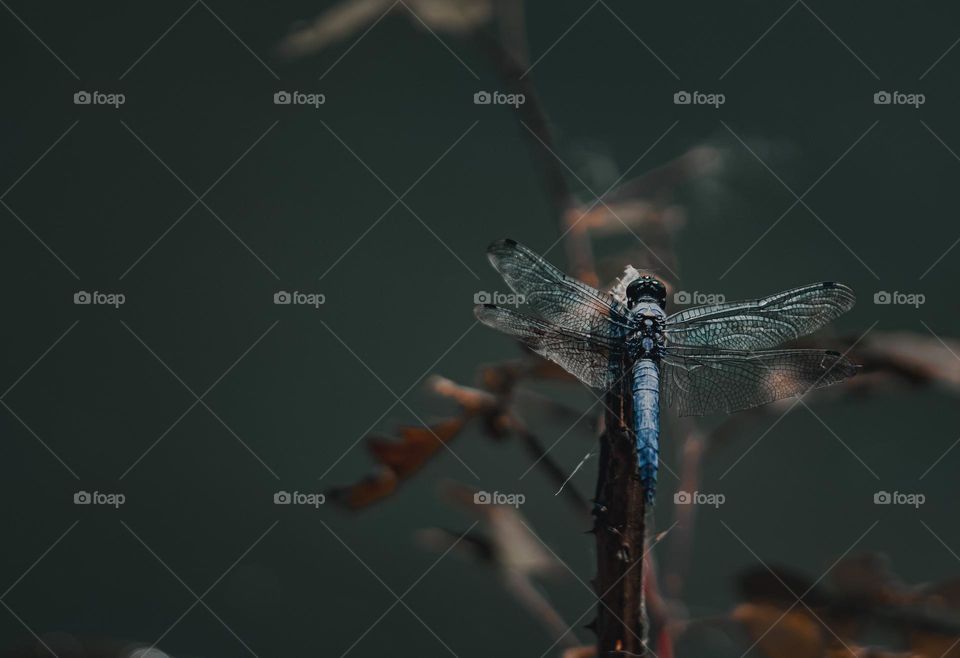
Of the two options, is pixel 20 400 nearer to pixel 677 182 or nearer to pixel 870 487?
pixel 677 182

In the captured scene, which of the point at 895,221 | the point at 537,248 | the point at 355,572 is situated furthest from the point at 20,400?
the point at 895,221

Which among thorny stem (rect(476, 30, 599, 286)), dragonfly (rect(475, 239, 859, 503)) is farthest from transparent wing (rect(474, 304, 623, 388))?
thorny stem (rect(476, 30, 599, 286))

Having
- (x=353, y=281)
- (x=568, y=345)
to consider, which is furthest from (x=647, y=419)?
(x=353, y=281)

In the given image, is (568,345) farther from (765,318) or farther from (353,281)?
(353,281)

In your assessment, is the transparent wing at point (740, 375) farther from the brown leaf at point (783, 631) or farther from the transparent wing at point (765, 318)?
the brown leaf at point (783, 631)

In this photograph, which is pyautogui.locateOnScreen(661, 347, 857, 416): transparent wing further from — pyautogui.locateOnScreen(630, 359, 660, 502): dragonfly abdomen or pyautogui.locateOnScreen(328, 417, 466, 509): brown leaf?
pyautogui.locateOnScreen(328, 417, 466, 509): brown leaf

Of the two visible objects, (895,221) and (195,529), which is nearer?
(195,529)
